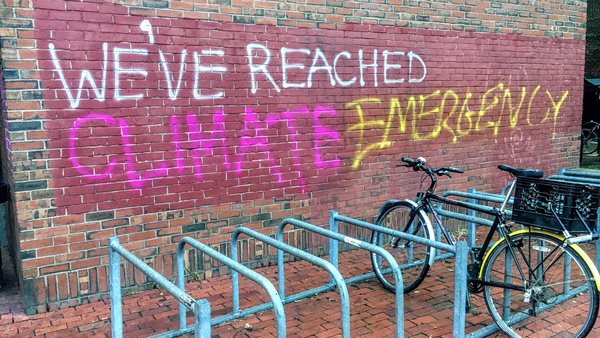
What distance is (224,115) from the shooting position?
503cm

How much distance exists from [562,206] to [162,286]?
2586mm

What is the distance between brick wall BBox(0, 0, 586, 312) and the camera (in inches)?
168

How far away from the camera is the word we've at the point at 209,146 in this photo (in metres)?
4.44

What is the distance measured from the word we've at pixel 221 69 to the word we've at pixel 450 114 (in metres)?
0.33

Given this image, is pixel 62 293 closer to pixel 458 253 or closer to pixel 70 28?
pixel 70 28

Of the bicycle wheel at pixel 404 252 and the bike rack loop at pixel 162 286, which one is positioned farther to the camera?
the bicycle wheel at pixel 404 252

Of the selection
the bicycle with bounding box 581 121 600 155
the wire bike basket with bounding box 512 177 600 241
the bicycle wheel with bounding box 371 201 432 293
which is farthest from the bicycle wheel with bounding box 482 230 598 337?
the bicycle with bounding box 581 121 600 155

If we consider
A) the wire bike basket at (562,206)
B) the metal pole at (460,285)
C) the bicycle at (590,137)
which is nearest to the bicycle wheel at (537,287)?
the wire bike basket at (562,206)

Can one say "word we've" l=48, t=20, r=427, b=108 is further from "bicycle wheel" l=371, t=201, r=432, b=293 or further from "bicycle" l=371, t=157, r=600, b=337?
"bicycle" l=371, t=157, r=600, b=337

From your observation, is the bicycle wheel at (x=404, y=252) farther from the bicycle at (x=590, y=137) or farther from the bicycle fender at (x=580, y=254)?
the bicycle at (x=590, y=137)

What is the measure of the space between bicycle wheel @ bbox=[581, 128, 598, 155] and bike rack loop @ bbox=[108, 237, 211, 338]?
459 inches

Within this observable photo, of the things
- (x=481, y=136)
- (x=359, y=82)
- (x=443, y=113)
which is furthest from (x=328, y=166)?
(x=481, y=136)

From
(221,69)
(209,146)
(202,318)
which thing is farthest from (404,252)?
(202,318)

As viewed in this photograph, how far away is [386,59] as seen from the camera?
5.96 meters
